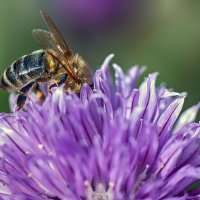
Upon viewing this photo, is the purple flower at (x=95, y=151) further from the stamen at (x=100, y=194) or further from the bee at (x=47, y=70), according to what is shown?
the bee at (x=47, y=70)

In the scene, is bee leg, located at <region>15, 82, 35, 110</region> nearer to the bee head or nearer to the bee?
the bee

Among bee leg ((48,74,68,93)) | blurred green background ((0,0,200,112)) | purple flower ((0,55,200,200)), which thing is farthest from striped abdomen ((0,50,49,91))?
blurred green background ((0,0,200,112))

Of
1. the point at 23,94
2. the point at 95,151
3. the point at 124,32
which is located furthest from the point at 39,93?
the point at 124,32

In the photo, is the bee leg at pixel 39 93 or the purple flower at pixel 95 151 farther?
the bee leg at pixel 39 93

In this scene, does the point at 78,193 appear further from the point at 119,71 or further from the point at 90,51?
the point at 90,51

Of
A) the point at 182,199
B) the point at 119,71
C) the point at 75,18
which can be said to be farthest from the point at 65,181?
the point at 75,18

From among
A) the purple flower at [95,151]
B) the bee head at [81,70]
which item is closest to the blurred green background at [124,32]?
the bee head at [81,70]

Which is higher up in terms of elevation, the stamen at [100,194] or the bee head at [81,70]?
the bee head at [81,70]

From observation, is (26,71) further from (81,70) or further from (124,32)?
(124,32)
